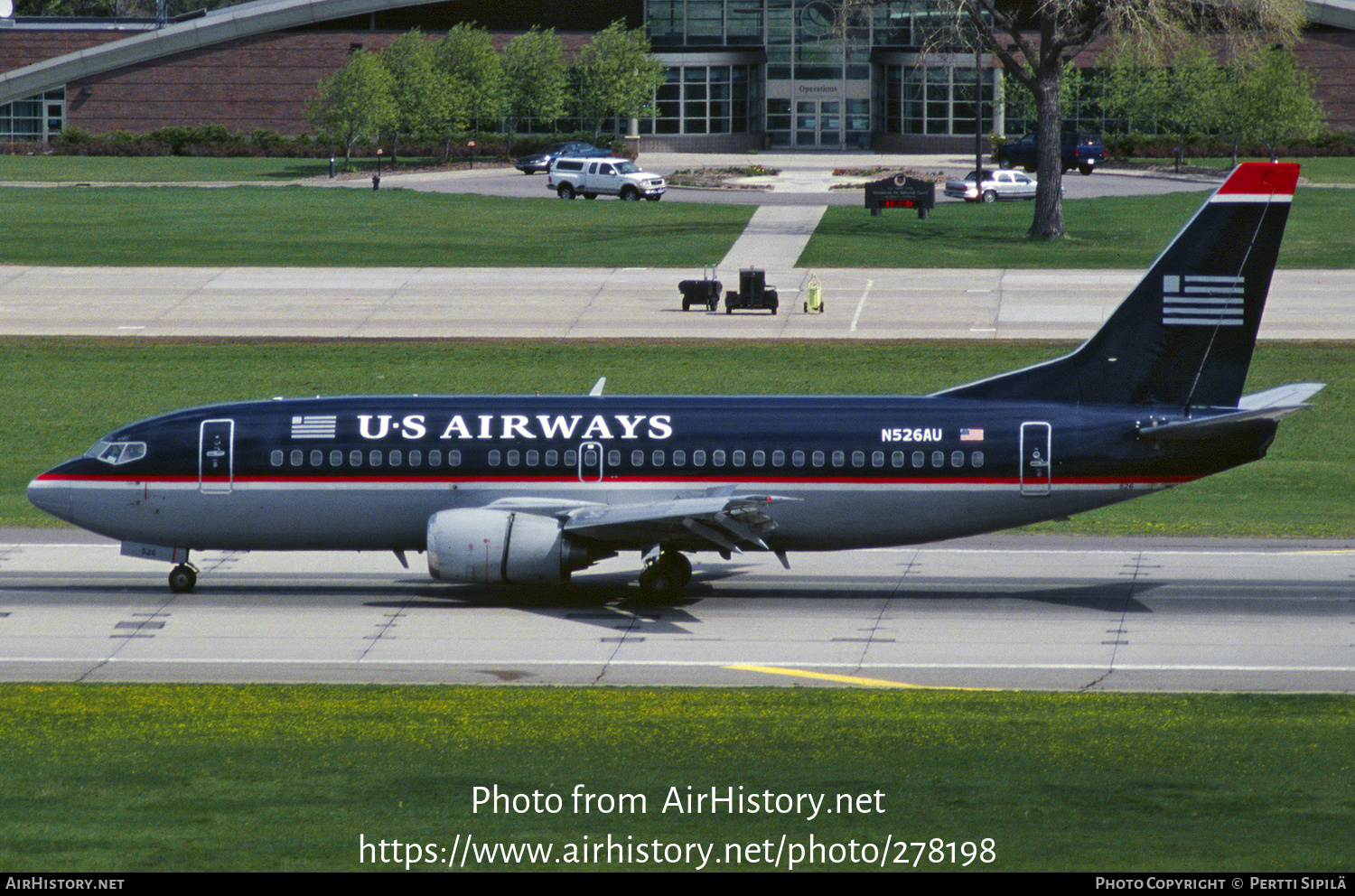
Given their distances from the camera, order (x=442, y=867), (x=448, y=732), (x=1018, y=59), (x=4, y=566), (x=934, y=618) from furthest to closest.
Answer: (x=1018, y=59) → (x=4, y=566) → (x=934, y=618) → (x=448, y=732) → (x=442, y=867)

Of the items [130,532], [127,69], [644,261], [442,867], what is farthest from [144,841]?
[127,69]

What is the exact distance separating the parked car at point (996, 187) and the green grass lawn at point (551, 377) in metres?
42.0

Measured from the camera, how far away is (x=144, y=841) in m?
17.6

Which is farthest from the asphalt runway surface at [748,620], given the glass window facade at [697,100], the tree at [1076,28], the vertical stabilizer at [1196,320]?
the glass window facade at [697,100]

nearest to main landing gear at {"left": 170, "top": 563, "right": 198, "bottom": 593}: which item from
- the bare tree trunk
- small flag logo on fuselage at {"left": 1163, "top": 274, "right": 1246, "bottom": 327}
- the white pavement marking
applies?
small flag logo on fuselage at {"left": 1163, "top": 274, "right": 1246, "bottom": 327}

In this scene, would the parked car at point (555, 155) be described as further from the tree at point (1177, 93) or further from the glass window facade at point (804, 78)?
the tree at point (1177, 93)

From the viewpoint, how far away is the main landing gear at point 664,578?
103ft

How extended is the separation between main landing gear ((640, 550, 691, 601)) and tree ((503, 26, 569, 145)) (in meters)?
95.9

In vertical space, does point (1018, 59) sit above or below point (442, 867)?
above

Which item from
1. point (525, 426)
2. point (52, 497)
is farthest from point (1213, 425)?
point (52, 497)

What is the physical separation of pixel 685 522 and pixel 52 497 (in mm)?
12320

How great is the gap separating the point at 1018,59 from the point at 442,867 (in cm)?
11550

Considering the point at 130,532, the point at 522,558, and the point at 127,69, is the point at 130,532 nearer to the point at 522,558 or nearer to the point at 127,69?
the point at 522,558

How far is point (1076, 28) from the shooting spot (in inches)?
3063
